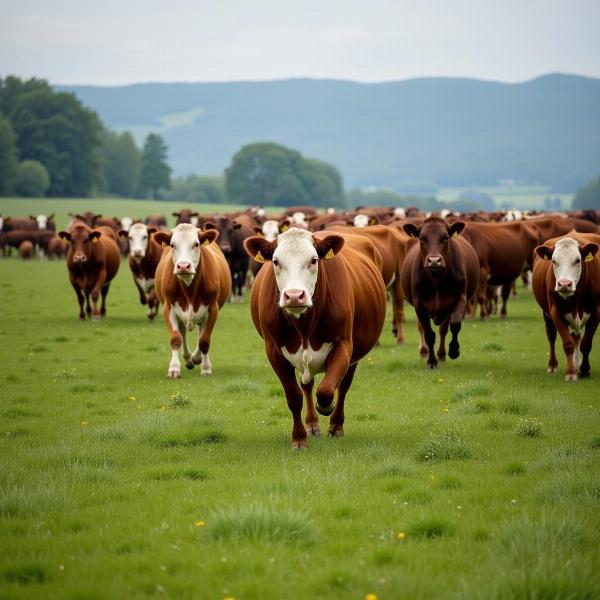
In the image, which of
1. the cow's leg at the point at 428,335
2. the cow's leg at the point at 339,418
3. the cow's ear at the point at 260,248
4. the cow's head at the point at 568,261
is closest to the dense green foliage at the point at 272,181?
the cow's leg at the point at 428,335

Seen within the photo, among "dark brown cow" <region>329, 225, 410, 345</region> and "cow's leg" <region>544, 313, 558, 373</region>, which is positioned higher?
"dark brown cow" <region>329, 225, 410, 345</region>

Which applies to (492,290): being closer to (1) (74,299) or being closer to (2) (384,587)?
(1) (74,299)

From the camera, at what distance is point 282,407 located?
12.5 m

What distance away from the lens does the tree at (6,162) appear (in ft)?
371

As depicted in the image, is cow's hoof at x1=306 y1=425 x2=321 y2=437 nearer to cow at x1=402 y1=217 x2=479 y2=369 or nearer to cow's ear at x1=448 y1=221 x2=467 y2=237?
cow at x1=402 y1=217 x2=479 y2=369

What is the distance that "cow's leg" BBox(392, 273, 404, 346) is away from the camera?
1959cm

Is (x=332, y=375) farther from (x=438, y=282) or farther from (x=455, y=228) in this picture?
(x=455, y=228)

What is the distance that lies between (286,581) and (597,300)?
9683mm

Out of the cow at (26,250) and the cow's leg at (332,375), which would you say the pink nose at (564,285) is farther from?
the cow at (26,250)

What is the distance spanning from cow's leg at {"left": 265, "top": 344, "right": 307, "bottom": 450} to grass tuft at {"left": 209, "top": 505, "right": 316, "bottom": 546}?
2989mm

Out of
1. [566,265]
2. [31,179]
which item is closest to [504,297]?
[566,265]

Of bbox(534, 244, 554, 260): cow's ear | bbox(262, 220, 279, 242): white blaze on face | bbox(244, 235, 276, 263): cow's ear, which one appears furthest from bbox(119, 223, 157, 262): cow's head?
bbox(244, 235, 276, 263): cow's ear

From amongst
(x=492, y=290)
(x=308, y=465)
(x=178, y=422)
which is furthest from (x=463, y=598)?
(x=492, y=290)

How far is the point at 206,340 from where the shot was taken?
15.5 metres
